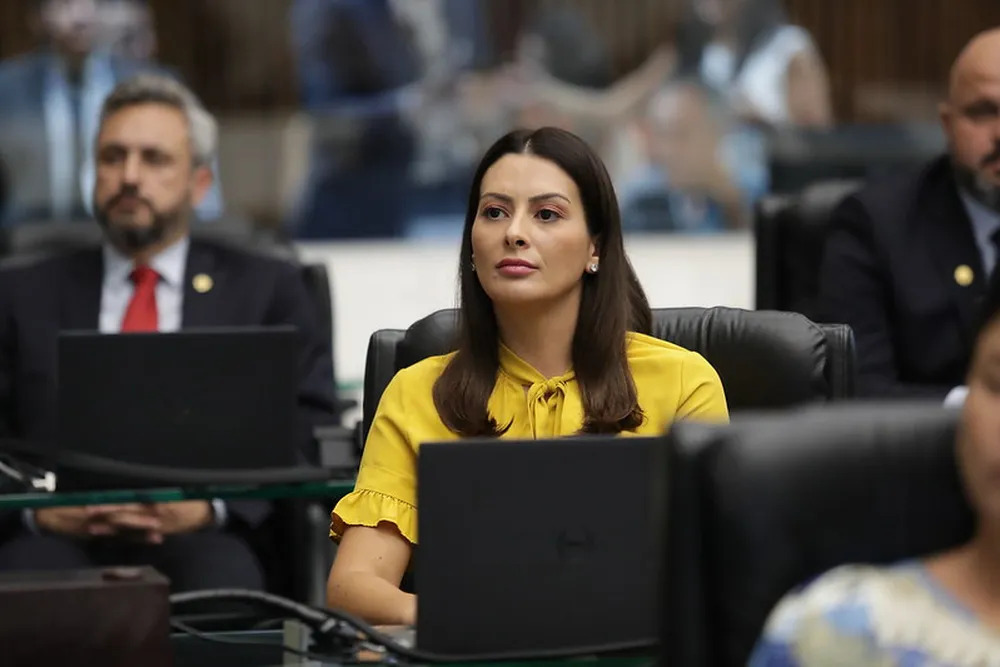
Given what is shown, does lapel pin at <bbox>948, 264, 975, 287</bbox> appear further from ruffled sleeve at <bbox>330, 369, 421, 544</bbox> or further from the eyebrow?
ruffled sleeve at <bbox>330, 369, 421, 544</bbox>

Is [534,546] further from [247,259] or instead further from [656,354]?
[247,259]

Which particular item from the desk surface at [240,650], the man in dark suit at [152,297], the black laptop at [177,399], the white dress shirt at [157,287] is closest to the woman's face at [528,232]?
the black laptop at [177,399]

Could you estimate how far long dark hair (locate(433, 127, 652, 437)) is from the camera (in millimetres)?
2500

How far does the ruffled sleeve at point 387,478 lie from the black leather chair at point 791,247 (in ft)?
5.44

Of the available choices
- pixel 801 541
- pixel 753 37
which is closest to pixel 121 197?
pixel 801 541

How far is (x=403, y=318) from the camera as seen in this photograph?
6.70 meters

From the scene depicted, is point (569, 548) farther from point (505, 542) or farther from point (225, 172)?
point (225, 172)

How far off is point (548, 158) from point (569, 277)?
0.16 meters

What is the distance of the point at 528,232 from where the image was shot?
254cm

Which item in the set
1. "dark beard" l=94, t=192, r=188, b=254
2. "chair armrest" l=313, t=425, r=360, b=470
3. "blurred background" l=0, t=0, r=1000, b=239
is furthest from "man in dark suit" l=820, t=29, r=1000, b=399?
"blurred background" l=0, t=0, r=1000, b=239

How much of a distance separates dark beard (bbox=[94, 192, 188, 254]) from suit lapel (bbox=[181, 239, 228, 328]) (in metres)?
0.07

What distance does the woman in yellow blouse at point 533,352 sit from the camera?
2471 millimetres

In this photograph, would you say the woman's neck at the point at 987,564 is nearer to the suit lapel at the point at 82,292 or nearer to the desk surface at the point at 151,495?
the desk surface at the point at 151,495

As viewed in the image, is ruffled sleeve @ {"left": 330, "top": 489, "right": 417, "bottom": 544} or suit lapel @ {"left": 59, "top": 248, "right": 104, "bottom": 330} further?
suit lapel @ {"left": 59, "top": 248, "right": 104, "bottom": 330}
